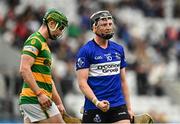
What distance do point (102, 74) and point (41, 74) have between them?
857 mm

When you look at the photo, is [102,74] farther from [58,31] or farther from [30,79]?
[30,79]

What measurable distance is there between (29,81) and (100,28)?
1323 mm

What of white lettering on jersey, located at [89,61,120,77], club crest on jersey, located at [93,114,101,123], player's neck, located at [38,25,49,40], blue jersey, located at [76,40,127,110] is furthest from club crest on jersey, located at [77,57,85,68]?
club crest on jersey, located at [93,114,101,123]

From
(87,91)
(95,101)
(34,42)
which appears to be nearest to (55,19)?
(34,42)

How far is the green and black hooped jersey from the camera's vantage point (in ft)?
35.3

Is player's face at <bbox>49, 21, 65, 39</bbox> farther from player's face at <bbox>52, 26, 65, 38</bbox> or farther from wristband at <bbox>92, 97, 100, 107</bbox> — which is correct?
wristband at <bbox>92, 97, 100, 107</bbox>

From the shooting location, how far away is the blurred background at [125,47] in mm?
20703

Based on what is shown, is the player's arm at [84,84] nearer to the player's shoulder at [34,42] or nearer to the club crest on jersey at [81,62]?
the club crest on jersey at [81,62]

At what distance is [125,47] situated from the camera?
24.5 meters

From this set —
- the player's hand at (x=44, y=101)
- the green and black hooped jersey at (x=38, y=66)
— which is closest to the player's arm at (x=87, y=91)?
the green and black hooped jersey at (x=38, y=66)

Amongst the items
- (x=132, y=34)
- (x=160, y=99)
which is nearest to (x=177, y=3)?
(x=132, y=34)

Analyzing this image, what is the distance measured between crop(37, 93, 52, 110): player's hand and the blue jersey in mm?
720

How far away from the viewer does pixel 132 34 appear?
2522 cm

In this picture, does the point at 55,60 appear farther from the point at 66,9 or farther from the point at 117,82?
the point at 117,82
